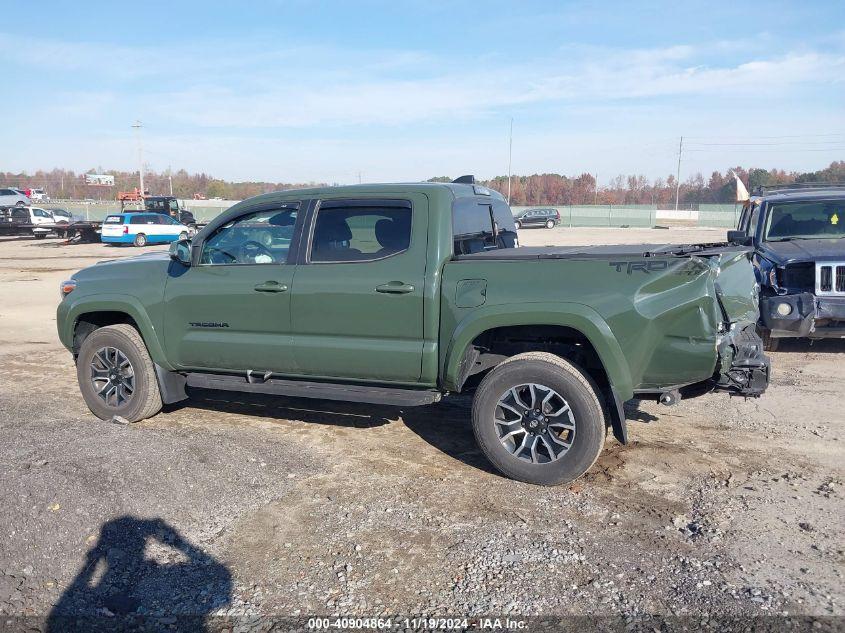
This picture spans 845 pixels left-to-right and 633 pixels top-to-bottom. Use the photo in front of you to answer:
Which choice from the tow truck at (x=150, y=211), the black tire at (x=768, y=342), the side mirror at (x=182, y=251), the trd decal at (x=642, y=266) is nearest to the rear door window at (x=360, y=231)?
the side mirror at (x=182, y=251)

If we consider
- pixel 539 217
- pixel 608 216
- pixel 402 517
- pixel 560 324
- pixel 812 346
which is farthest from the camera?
pixel 608 216

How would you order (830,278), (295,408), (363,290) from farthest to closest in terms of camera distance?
(830,278) → (295,408) → (363,290)

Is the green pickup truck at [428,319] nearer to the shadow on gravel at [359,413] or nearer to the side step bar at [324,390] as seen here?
the side step bar at [324,390]

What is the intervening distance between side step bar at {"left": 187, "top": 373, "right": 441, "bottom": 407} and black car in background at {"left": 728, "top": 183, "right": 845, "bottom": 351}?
4.44 m

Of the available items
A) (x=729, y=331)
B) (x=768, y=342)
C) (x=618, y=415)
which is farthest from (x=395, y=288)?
(x=768, y=342)

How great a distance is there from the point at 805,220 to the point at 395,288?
6672 mm

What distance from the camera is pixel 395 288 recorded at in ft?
15.8

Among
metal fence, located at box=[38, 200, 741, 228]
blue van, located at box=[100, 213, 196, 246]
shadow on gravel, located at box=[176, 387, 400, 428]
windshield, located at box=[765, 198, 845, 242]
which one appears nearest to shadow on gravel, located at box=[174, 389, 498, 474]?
shadow on gravel, located at box=[176, 387, 400, 428]

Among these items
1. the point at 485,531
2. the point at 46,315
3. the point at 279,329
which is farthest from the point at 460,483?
the point at 46,315

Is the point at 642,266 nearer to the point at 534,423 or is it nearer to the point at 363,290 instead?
the point at 534,423

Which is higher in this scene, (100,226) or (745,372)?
(745,372)

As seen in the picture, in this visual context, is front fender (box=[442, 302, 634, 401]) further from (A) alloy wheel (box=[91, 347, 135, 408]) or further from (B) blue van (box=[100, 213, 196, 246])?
(B) blue van (box=[100, 213, 196, 246])

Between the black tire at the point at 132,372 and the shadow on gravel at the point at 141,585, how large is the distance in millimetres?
2037

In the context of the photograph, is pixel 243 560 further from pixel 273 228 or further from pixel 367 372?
pixel 273 228
